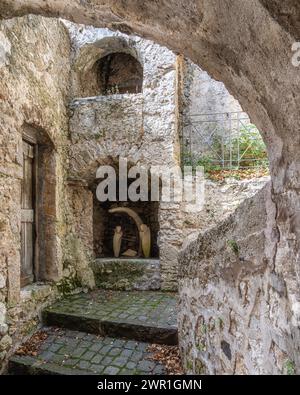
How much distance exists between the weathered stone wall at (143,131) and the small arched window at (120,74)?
171 centimetres

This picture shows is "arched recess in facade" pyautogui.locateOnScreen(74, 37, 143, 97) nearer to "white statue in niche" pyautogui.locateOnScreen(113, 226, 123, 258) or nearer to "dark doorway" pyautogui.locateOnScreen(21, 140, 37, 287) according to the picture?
"dark doorway" pyautogui.locateOnScreen(21, 140, 37, 287)

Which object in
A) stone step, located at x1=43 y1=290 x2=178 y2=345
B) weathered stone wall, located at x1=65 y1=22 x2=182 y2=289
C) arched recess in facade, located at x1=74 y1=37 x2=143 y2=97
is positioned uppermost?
arched recess in facade, located at x1=74 y1=37 x2=143 y2=97

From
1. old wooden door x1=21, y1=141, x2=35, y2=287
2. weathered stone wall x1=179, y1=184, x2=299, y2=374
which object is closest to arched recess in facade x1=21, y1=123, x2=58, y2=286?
old wooden door x1=21, y1=141, x2=35, y2=287

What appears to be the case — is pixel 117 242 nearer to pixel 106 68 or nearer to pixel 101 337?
pixel 101 337

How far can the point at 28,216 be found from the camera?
13.5ft

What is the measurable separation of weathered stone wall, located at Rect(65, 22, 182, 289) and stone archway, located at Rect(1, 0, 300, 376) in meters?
3.42

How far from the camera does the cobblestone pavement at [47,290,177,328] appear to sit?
11.6 feet

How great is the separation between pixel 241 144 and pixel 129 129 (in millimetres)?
2627

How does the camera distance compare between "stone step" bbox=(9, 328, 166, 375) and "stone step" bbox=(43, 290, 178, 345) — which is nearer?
"stone step" bbox=(9, 328, 166, 375)

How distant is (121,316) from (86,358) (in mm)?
753

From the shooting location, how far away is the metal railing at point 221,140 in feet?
19.5

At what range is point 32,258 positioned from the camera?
419 centimetres

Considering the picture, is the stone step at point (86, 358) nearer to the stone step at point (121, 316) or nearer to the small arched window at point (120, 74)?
the stone step at point (121, 316)
